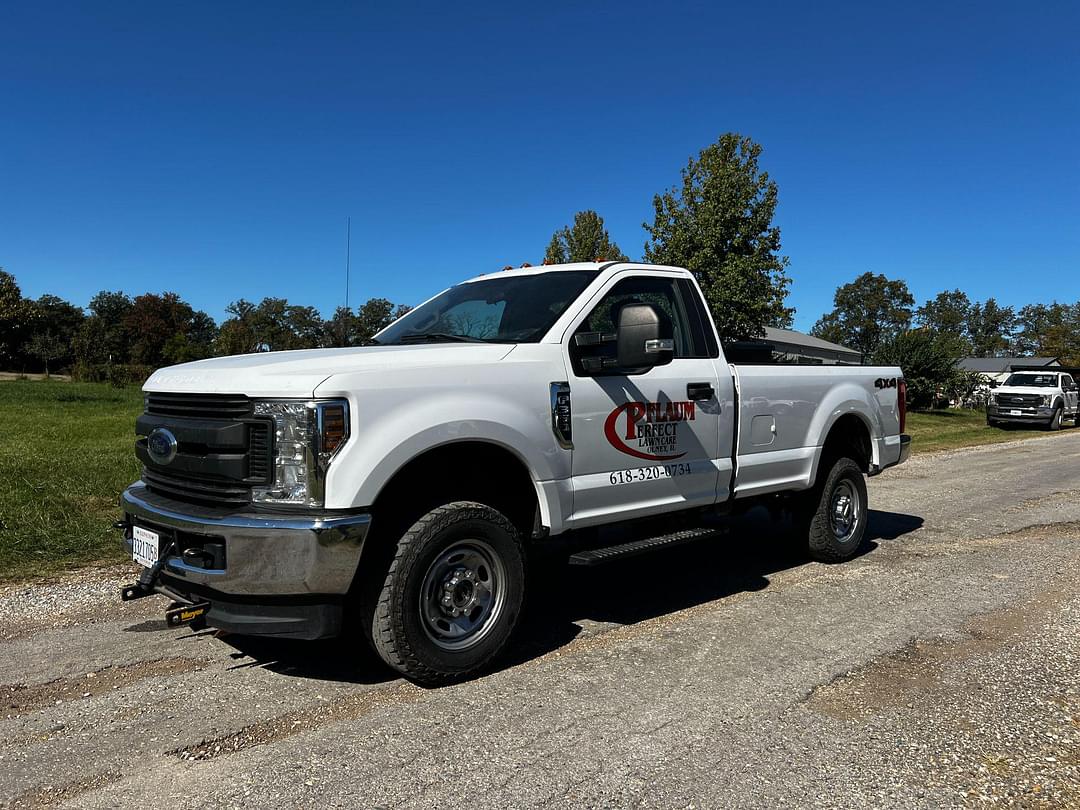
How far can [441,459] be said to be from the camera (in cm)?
397

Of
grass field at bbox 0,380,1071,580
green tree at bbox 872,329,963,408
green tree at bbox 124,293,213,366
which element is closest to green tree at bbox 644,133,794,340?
green tree at bbox 872,329,963,408

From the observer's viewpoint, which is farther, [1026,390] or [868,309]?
[868,309]

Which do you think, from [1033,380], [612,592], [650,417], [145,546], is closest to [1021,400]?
[1033,380]

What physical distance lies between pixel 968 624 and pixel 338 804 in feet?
12.8

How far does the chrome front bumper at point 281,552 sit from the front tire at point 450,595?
0.93 ft

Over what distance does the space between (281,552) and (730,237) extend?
2977 centimetres

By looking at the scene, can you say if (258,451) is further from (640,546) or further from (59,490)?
(59,490)

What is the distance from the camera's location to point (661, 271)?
5.38 m

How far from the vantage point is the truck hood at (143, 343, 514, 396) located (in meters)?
3.55

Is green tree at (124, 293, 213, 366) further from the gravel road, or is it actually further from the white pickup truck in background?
the gravel road

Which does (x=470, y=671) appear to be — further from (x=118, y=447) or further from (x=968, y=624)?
(x=118, y=447)

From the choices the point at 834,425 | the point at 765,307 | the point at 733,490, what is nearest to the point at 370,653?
the point at 733,490

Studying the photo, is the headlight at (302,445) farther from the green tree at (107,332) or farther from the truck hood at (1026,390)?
the green tree at (107,332)

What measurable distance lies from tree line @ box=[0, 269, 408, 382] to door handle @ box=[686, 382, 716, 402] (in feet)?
109
